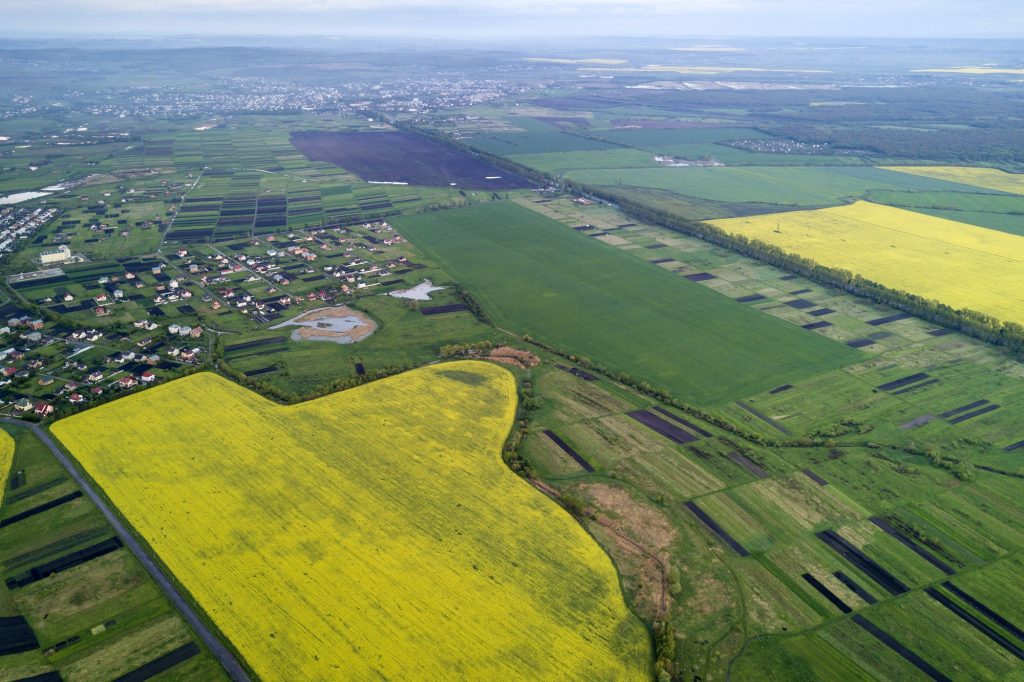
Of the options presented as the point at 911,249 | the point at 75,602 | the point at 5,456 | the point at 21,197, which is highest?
the point at 911,249

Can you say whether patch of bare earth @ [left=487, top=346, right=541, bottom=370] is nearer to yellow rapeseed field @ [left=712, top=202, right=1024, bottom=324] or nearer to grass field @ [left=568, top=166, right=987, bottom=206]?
yellow rapeseed field @ [left=712, top=202, right=1024, bottom=324]

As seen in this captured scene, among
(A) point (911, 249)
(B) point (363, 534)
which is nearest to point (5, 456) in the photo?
(B) point (363, 534)

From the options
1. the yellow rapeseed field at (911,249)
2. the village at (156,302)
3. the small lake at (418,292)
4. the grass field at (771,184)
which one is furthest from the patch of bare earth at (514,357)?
the grass field at (771,184)

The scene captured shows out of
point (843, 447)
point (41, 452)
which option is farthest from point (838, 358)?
point (41, 452)

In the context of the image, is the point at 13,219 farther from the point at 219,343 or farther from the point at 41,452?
the point at 41,452

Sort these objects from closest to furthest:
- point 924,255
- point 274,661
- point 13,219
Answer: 1. point 274,661
2. point 924,255
3. point 13,219

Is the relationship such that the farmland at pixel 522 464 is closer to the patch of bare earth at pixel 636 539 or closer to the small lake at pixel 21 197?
the patch of bare earth at pixel 636 539

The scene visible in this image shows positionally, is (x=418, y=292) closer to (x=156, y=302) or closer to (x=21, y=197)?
(x=156, y=302)
